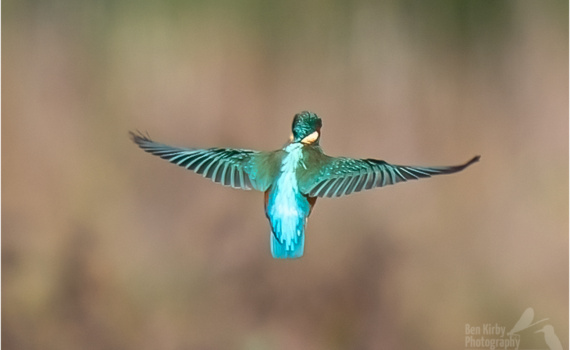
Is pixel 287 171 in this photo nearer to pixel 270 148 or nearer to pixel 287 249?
pixel 287 249

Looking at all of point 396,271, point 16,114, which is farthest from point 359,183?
point 16,114

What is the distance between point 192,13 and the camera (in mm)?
1211

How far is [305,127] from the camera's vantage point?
82 cm

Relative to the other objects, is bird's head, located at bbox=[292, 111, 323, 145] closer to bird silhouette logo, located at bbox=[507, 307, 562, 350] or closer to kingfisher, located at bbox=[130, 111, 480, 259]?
kingfisher, located at bbox=[130, 111, 480, 259]

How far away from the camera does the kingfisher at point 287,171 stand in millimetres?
814

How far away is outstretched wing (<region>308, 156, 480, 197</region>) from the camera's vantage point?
76cm

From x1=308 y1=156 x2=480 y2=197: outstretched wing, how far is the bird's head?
1.6 inches

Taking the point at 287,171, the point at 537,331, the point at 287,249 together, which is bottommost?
the point at 537,331

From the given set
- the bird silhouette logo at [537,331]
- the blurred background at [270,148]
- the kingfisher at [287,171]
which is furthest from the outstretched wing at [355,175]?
the bird silhouette logo at [537,331]

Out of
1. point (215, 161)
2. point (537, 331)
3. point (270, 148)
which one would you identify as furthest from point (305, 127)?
point (537, 331)

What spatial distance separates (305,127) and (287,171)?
6 cm

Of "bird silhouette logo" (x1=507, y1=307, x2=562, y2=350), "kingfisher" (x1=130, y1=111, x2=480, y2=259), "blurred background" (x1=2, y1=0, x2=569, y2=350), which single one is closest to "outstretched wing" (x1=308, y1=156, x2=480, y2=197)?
"kingfisher" (x1=130, y1=111, x2=480, y2=259)

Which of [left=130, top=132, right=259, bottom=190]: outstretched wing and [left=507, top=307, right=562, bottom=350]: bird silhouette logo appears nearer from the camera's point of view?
[left=130, top=132, right=259, bottom=190]: outstretched wing

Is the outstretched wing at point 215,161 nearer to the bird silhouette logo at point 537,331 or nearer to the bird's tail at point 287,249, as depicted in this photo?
the bird's tail at point 287,249
